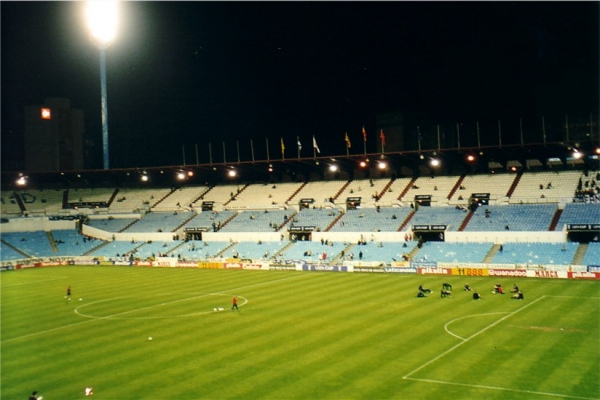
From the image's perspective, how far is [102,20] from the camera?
75.2 feet

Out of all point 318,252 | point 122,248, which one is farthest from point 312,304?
point 122,248

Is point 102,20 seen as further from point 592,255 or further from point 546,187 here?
point 546,187

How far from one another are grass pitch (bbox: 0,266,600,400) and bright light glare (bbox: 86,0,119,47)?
577 inches

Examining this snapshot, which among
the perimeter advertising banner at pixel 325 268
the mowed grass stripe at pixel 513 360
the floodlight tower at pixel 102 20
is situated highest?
the floodlight tower at pixel 102 20

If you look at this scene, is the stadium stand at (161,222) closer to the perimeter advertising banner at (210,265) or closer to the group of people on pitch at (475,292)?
the perimeter advertising banner at (210,265)

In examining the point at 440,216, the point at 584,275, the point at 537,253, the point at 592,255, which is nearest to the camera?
the point at 584,275

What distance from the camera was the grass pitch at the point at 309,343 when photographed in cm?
1886

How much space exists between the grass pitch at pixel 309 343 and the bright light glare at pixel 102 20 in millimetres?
14652

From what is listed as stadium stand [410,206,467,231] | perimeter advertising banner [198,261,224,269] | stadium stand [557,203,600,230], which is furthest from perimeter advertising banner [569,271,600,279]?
perimeter advertising banner [198,261,224,269]

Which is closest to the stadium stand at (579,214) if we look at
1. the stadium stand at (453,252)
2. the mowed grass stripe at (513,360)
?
the stadium stand at (453,252)

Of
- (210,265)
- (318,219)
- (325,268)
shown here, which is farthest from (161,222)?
(325,268)

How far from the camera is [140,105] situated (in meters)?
66.2

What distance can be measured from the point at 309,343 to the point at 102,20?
59.1ft

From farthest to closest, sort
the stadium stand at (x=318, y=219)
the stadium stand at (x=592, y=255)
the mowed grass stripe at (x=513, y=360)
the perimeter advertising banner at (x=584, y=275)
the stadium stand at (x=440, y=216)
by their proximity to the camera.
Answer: the stadium stand at (x=440, y=216), the stadium stand at (x=318, y=219), the stadium stand at (x=592, y=255), the perimeter advertising banner at (x=584, y=275), the mowed grass stripe at (x=513, y=360)
